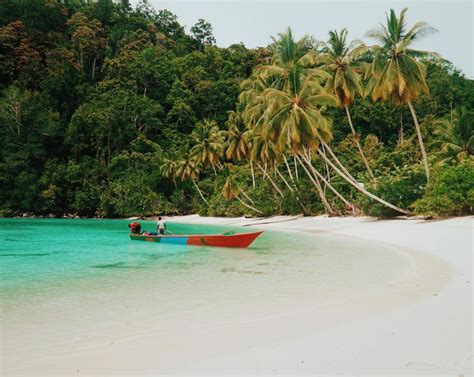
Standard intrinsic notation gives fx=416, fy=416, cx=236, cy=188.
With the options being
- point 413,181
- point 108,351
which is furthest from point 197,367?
point 413,181

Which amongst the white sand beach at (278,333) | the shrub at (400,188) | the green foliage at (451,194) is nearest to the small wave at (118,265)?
the white sand beach at (278,333)

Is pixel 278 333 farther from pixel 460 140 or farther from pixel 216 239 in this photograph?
pixel 460 140

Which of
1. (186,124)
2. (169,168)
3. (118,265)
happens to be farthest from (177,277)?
(186,124)

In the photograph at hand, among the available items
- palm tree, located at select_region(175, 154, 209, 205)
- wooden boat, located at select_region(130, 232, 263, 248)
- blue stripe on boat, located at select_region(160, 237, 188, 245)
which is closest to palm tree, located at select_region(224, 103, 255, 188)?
palm tree, located at select_region(175, 154, 209, 205)

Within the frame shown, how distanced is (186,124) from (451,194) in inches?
1490

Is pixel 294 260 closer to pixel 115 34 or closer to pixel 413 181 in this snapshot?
pixel 413 181

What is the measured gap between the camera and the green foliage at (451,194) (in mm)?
19062

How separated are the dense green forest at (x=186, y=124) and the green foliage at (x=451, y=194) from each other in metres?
2.26

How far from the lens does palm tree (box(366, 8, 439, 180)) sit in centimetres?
2083

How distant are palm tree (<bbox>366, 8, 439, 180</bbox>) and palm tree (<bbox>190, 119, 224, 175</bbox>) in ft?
68.5

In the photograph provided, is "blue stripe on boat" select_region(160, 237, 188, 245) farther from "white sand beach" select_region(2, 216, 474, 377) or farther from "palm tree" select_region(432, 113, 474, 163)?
"palm tree" select_region(432, 113, 474, 163)

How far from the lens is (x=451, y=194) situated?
62.9ft

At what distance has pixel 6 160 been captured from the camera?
152 feet

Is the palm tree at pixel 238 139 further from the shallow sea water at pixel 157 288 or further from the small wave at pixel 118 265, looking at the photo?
the small wave at pixel 118 265
